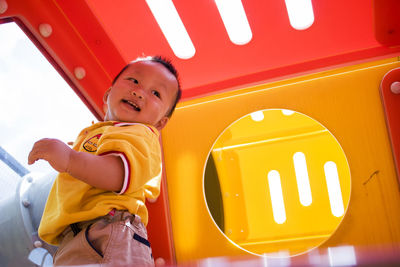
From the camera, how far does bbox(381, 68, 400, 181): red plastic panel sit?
3.41 feet

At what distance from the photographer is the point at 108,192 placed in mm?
877

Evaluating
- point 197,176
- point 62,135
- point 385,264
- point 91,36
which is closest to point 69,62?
point 91,36

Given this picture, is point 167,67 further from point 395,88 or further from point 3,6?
point 395,88

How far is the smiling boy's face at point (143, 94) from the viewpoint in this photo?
3.35 ft

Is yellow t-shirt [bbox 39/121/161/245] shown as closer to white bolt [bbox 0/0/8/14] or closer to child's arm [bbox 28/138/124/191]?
child's arm [bbox 28/138/124/191]

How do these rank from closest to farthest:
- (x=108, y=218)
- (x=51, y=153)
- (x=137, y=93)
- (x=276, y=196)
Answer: (x=51, y=153), (x=108, y=218), (x=137, y=93), (x=276, y=196)

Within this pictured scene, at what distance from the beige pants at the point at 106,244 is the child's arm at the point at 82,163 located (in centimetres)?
7

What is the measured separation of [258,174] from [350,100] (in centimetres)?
44

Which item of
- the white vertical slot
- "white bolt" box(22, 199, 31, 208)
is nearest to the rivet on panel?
"white bolt" box(22, 199, 31, 208)

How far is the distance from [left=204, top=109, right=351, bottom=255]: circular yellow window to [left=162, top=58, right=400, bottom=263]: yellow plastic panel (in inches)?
5.8

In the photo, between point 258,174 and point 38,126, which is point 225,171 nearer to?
point 258,174

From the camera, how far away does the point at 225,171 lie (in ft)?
4.65

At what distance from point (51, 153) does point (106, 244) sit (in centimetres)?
20

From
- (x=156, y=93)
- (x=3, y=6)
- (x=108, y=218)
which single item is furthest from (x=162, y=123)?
(x=3, y=6)
